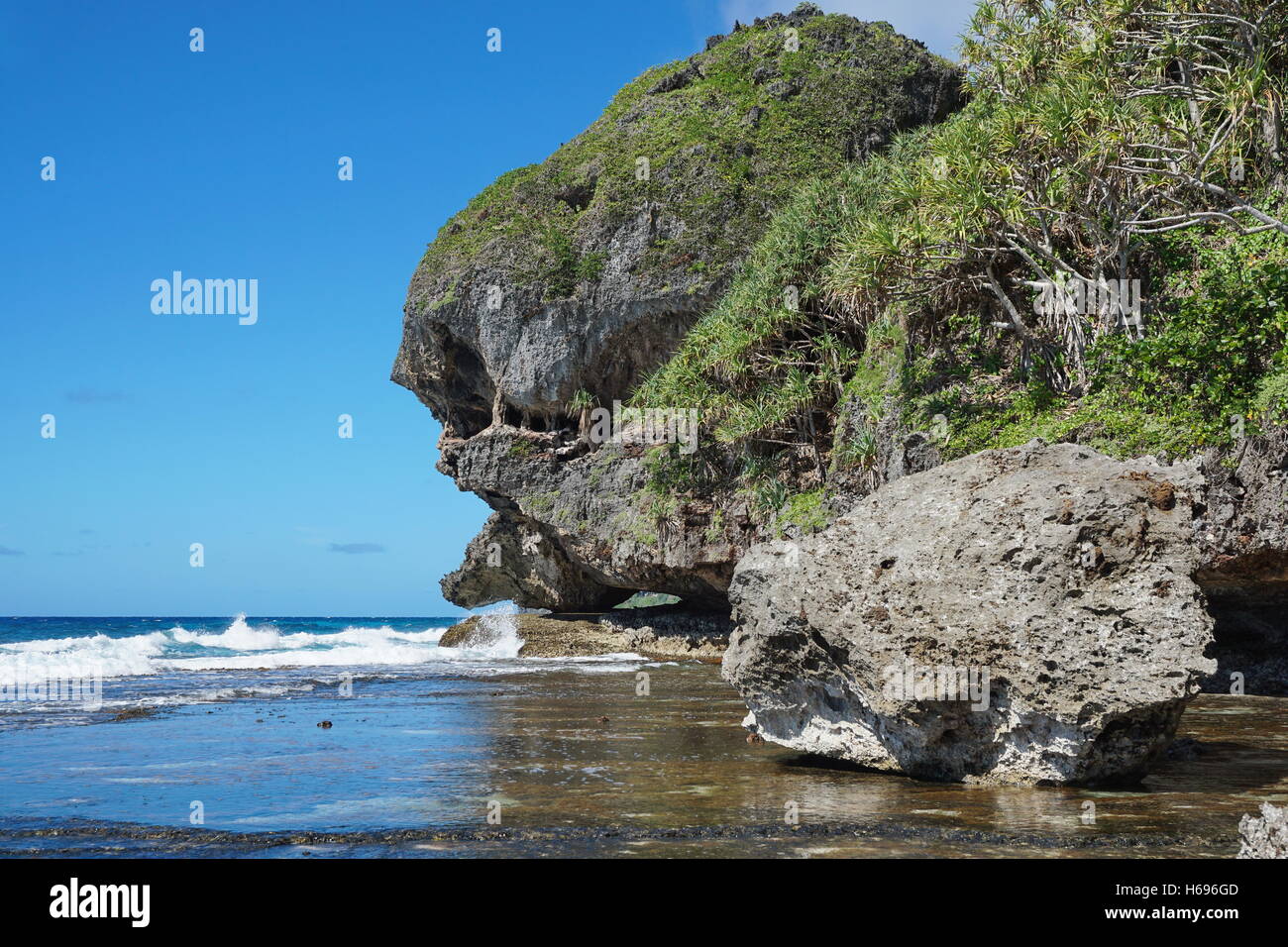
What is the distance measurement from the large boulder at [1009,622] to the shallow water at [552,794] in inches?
15.6

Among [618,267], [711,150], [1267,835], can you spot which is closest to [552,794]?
[1267,835]

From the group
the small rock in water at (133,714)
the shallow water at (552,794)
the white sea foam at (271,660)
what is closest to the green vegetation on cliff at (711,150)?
the white sea foam at (271,660)

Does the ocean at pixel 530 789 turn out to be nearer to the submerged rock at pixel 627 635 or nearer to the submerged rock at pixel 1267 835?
the submerged rock at pixel 1267 835

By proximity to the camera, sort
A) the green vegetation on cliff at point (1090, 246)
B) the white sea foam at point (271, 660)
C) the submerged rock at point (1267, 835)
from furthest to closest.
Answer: the white sea foam at point (271, 660) → the green vegetation on cliff at point (1090, 246) → the submerged rock at point (1267, 835)

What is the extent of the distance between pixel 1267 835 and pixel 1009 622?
326cm

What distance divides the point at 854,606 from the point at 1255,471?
9511 millimetres

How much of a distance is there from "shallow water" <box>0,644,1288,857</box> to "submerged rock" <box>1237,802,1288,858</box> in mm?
1238

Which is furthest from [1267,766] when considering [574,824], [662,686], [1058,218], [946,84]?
[946,84]

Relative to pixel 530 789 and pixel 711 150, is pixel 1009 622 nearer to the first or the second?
pixel 530 789

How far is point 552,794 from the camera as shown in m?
7.89

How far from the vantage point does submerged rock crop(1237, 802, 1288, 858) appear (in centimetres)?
437

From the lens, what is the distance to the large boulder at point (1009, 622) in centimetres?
741

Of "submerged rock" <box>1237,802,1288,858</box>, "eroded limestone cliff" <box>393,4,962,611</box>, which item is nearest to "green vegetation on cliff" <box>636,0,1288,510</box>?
"eroded limestone cliff" <box>393,4,962,611</box>
